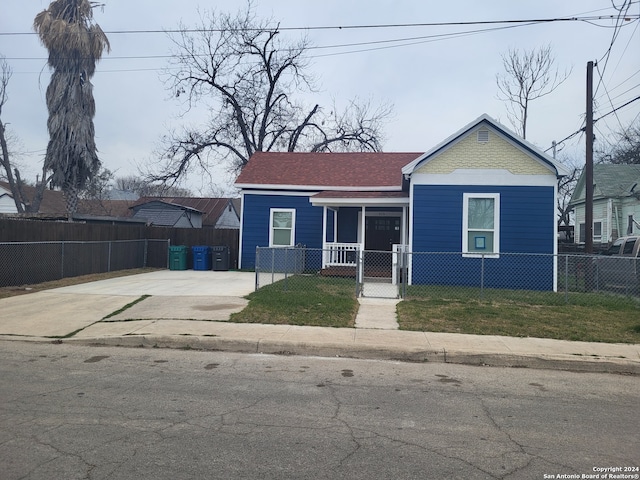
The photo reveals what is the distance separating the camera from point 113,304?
1118 cm

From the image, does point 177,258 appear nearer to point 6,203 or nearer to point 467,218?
point 467,218

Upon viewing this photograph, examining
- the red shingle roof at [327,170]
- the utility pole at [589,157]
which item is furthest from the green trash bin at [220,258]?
the utility pole at [589,157]

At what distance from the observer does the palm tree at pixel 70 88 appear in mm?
23141

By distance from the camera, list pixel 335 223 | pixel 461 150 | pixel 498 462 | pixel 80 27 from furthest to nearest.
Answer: pixel 80 27 < pixel 335 223 < pixel 461 150 < pixel 498 462

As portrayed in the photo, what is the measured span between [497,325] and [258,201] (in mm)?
12481

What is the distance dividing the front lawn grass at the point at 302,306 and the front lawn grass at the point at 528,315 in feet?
4.13

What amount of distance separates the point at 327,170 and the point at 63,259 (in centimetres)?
1067

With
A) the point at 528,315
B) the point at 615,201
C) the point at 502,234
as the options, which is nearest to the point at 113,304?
the point at 528,315

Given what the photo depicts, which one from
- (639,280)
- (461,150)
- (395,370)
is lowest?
(395,370)

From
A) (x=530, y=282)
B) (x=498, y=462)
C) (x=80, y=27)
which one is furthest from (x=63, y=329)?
(x=80, y=27)

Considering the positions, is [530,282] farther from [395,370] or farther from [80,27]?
[80,27]

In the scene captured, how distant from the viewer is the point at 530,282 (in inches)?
593

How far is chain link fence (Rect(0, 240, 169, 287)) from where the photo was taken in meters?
13.5

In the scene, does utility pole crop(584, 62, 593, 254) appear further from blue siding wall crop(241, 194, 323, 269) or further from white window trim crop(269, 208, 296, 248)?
white window trim crop(269, 208, 296, 248)
